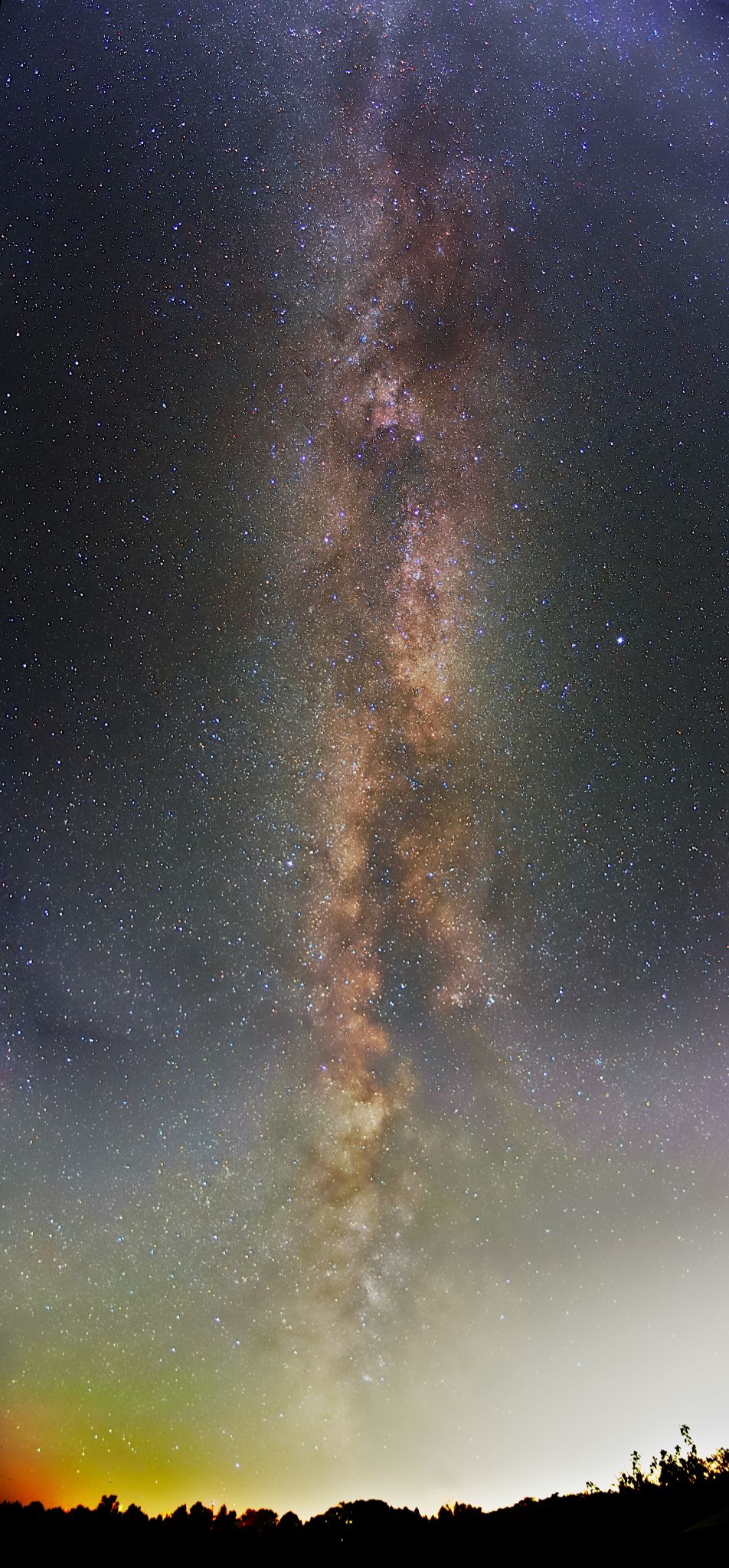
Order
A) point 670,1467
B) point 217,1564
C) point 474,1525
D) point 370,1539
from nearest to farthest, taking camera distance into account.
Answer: point 217,1564 → point 370,1539 → point 474,1525 → point 670,1467

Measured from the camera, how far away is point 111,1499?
15.2 metres

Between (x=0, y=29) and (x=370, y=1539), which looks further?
(x=370, y=1539)

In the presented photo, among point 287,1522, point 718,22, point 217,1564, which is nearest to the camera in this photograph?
point 718,22

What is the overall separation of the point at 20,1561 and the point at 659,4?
19448 mm

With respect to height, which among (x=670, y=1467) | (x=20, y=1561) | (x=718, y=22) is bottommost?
(x=670, y=1467)

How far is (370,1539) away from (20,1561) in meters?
6.08

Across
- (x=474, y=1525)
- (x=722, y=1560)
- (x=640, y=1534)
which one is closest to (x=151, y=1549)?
(x=474, y=1525)

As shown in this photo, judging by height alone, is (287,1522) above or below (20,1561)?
below

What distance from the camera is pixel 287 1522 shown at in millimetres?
14398

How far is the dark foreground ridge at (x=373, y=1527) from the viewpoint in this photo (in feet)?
32.9

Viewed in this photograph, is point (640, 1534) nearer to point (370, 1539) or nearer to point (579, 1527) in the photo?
point (579, 1527)

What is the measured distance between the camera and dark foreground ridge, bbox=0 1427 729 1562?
10031mm

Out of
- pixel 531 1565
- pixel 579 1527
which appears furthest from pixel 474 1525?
pixel 531 1565

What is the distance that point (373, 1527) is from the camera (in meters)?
13.7
